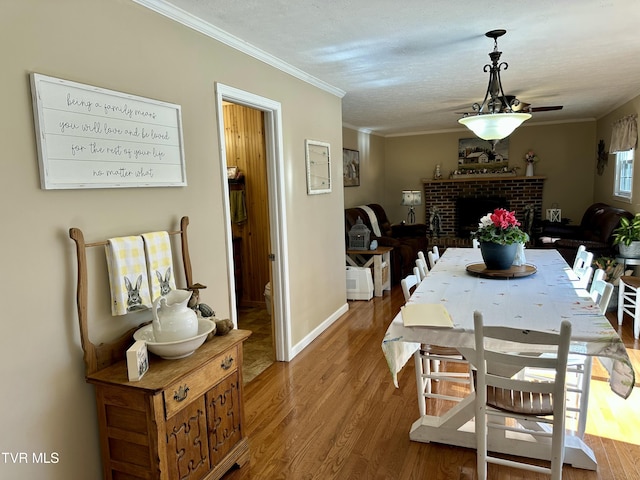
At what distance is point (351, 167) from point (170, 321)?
5.43 m

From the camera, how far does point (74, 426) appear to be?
1.78 metres

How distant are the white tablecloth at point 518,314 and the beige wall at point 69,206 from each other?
4.05ft

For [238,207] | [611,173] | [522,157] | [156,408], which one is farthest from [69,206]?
[522,157]

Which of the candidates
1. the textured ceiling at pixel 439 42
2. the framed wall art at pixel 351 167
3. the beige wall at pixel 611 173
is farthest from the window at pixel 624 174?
the framed wall art at pixel 351 167

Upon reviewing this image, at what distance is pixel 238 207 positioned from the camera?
4762 mm

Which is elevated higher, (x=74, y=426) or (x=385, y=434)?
(x=74, y=426)

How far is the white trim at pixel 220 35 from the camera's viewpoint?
2.14 metres

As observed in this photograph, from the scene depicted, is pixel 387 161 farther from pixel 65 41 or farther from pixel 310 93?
pixel 65 41

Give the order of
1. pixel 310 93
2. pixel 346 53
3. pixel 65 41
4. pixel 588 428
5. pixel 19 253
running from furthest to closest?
pixel 310 93 → pixel 346 53 → pixel 588 428 → pixel 65 41 → pixel 19 253

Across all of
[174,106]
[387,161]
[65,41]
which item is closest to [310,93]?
[174,106]

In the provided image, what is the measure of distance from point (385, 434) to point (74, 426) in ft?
5.15

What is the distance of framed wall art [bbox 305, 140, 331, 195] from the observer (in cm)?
376

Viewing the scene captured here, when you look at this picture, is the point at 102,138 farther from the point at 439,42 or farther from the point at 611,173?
the point at 611,173

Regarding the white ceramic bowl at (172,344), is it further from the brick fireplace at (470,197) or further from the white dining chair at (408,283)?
the brick fireplace at (470,197)
